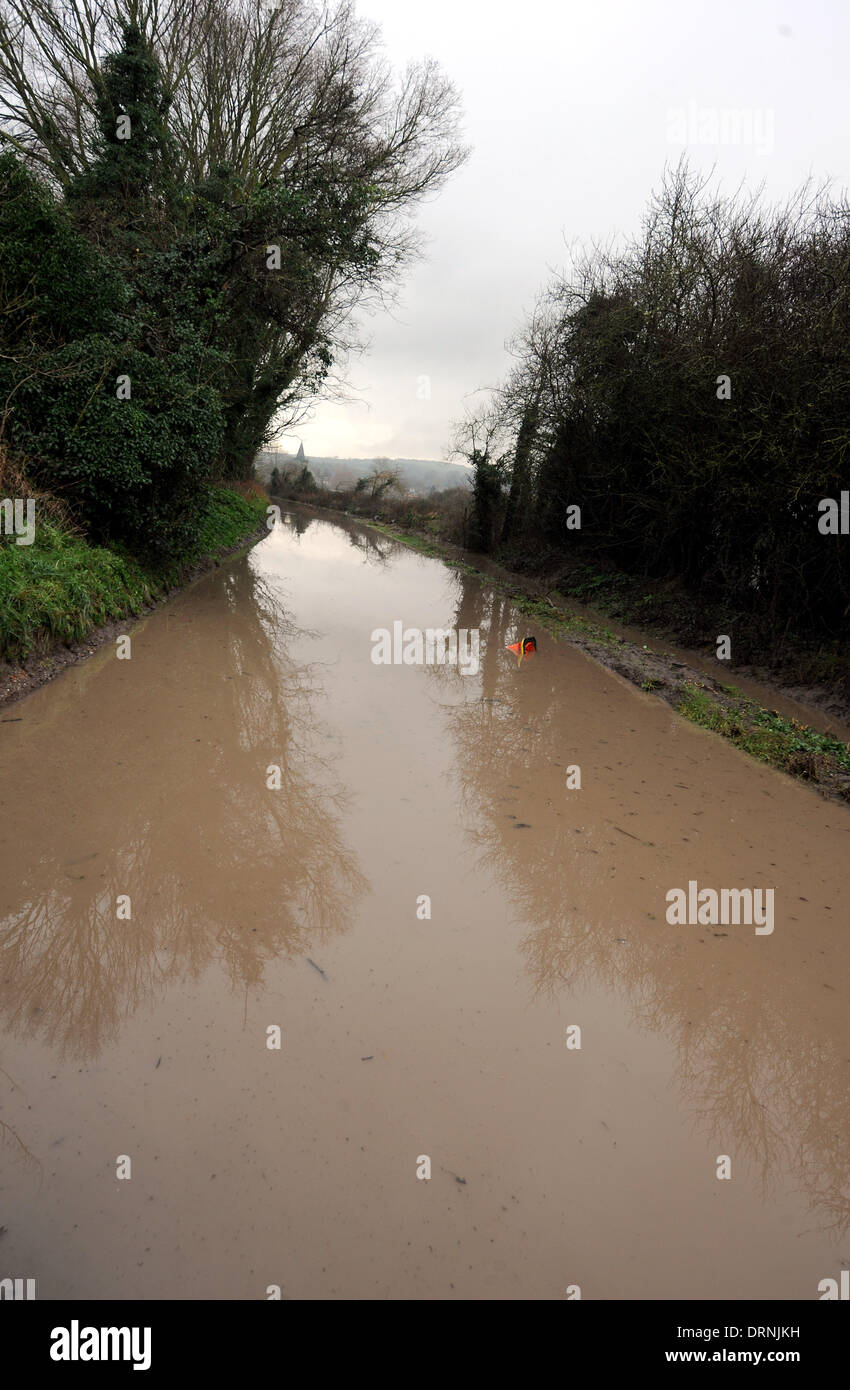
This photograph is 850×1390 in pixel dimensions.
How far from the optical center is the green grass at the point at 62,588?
656 centimetres

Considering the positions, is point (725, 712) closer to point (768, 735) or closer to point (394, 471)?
point (768, 735)

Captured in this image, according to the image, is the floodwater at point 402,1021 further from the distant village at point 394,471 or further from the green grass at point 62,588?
the distant village at point 394,471

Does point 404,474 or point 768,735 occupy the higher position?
point 404,474

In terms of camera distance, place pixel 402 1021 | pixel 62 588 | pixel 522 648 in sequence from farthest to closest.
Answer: pixel 522 648
pixel 62 588
pixel 402 1021

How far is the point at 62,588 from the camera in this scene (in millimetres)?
7430

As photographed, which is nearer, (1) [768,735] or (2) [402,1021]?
(2) [402,1021]

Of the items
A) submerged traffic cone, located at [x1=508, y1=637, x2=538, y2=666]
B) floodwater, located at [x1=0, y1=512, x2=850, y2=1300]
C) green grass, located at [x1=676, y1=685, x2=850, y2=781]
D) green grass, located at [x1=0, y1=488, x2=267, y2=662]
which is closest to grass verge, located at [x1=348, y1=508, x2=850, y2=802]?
green grass, located at [x1=676, y1=685, x2=850, y2=781]

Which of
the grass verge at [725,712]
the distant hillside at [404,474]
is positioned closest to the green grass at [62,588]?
the grass verge at [725,712]

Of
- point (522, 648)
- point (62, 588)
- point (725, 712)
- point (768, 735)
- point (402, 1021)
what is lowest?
point (402, 1021)

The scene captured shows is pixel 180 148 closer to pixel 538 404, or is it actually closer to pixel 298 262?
pixel 298 262

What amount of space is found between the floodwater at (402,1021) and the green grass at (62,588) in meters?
1.14

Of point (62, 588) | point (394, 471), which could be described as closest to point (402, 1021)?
point (62, 588)

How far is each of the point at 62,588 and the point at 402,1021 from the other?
6.46m

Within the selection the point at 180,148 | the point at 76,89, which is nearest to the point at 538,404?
the point at 180,148
